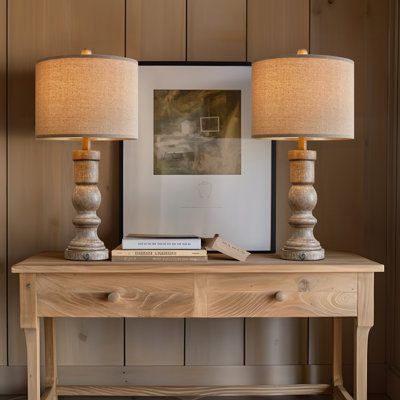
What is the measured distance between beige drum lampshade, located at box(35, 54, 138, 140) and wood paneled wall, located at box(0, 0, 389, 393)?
0.44 m

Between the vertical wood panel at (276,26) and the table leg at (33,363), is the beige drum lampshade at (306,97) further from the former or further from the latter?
the table leg at (33,363)

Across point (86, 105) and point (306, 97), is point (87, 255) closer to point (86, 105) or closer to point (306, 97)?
point (86, 105)

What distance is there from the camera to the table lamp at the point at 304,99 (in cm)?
213

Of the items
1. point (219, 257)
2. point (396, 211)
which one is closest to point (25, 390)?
point (219, 257)

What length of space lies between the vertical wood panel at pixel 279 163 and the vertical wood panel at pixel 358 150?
5 cm

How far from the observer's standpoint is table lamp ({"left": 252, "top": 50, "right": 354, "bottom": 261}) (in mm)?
2133

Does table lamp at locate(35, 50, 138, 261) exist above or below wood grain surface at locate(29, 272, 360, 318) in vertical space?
above

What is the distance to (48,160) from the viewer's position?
2.60 meters

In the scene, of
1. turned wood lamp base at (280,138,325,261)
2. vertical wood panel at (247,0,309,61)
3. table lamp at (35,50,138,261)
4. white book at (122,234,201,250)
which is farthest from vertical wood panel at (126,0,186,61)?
white book at (122,234,201,250)

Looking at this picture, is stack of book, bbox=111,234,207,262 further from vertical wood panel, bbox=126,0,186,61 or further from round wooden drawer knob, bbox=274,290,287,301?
vertical wood panel, bbox=126,0,186,61

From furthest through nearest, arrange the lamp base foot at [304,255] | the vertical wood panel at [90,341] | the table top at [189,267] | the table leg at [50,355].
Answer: the vertical wood panel at [90,341]
the table leg at [50,355]
the lamp base foot at [304,255]
the table top at [189,267]

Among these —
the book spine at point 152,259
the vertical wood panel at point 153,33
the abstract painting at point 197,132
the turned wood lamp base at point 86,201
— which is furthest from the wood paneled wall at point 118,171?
the book spine at point 152,259

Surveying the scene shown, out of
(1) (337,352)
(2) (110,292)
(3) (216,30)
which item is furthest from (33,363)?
(3) (216,30)

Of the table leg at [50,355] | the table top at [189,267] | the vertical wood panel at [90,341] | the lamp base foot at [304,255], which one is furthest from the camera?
the vertical wood panel at [90,341]
